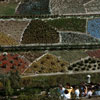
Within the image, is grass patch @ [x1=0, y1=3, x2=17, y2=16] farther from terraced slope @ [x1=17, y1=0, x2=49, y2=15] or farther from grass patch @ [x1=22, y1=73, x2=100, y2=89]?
grass patch @ [x1=22, y1=73, x2=100, y2=89]

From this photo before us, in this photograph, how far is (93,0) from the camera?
72.1m

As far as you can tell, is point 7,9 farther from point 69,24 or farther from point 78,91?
point 78,91

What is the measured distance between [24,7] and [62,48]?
18.8 metres

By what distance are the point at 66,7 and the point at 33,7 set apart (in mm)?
7067

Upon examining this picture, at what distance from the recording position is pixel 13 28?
59469mm

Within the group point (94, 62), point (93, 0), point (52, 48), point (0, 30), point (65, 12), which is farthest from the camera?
point (93, 0)

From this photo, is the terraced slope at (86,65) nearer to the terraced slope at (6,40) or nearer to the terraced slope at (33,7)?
the terraced slope at (6,40)

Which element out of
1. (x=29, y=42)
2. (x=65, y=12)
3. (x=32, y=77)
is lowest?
(x=32, y=77)

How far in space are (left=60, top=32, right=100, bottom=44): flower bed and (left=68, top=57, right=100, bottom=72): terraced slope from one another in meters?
6.16

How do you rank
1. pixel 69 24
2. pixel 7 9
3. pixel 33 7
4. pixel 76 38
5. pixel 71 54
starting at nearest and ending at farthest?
pixel 71 54 → pixel 76 38 → pixel 69 24 → pixel 7 9 → pixel 33 7

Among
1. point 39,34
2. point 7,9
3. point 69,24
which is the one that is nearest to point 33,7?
point 7,9

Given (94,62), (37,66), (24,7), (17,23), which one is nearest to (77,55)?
(94,62)

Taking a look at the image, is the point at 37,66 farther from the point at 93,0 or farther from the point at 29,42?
the point at 93,0

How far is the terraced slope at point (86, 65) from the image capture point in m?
49.0
